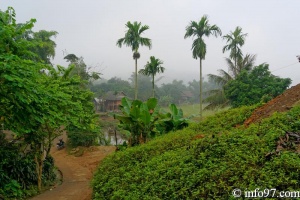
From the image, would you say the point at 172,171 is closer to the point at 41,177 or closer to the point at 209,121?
the point at 209,121

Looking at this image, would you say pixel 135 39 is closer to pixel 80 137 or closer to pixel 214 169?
pixel 80 137

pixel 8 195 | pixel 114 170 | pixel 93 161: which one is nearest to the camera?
pixel 114 170

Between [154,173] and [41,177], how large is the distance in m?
8.39

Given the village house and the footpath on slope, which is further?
the village house

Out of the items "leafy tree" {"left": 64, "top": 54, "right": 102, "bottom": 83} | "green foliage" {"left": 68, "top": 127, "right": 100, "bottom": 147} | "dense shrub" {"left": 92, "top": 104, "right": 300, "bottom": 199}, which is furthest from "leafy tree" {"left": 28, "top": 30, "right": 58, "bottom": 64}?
"dense shrub" {"left": 92, "top": 104, "right": 300, "bottom": 199}

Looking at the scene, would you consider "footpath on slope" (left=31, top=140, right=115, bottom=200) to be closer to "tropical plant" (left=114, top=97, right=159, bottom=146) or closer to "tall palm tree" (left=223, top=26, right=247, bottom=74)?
Result: "tropical plant" (left=114, top=97, right=159, bottom=146)

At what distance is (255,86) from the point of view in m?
21.1

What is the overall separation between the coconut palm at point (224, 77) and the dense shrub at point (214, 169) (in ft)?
64.1

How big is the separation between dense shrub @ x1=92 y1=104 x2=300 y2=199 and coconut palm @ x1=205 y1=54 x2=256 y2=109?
19.5 m

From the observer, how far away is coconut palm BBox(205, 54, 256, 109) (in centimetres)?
2497

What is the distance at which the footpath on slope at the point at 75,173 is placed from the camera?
9.61 m

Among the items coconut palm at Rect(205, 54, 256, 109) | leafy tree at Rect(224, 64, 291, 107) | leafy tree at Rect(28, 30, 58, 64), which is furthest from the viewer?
leafy tree at Rect(28, 30, 58, 64)

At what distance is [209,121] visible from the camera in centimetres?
848

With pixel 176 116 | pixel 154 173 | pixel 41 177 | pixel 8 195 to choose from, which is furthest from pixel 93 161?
pixel 154 173
